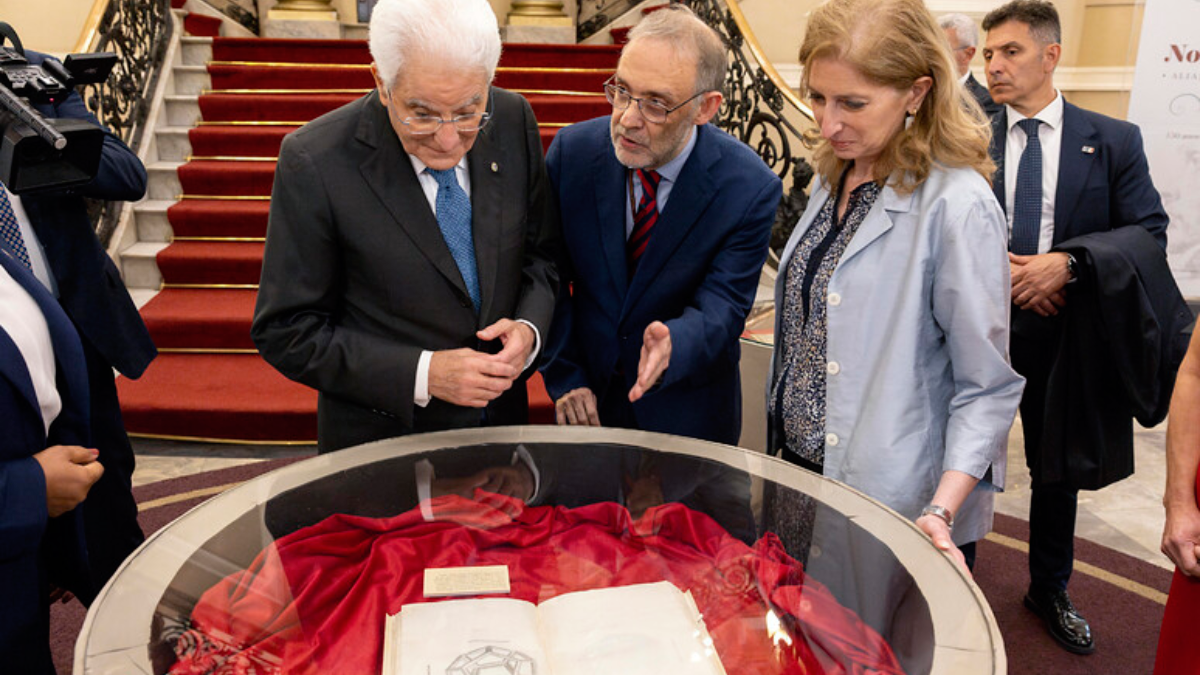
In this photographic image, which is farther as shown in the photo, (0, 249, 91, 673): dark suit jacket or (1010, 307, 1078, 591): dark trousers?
(1010, 307, 1078, 591): dark trousers

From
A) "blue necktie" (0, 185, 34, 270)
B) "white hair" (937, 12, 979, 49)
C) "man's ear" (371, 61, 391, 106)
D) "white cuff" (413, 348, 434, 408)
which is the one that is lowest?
"white cuff" (413, 348, 434, 408)

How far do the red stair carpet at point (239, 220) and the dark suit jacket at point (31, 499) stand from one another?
243 cm

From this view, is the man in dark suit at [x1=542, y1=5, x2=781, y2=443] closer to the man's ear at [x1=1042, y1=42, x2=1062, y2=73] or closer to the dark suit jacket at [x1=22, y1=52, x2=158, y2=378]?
the dark suit jacket at [x1=22, y1=52, x2=158, y2=378]

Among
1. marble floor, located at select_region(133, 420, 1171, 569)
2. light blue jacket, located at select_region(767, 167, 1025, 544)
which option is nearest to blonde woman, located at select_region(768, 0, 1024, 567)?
light blue jacket, located at select_region(767, 167, 1025, 544)

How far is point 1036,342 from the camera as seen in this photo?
2.56m

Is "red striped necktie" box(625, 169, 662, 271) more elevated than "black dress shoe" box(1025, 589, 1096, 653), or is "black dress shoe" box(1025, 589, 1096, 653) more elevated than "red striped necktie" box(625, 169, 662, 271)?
"red striped necktie" box(625, 169, 662, 271)

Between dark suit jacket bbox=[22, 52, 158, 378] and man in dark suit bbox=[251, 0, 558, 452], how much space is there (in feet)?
2.88

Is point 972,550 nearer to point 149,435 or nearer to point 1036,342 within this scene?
point 1036,342

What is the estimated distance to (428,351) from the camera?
1.63 m

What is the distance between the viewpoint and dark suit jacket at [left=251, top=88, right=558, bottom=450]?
159cm

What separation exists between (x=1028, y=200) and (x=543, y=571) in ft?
6.61

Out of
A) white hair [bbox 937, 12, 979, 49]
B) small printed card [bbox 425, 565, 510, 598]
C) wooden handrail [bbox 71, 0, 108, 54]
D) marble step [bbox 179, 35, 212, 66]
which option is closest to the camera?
small printed card [bbox 425, 565, 510, 598]

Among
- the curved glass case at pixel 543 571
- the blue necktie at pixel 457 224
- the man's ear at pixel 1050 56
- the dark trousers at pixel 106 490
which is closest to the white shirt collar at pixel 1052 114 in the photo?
the man's ear at pixel 1050 56

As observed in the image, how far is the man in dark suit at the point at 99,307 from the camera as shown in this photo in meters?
2.16
